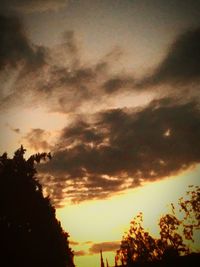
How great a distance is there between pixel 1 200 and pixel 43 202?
13.9 feet

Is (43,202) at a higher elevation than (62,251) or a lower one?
higher

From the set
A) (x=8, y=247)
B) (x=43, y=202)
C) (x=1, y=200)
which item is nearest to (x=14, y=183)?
(x=1, y=200)

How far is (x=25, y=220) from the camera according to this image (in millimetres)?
22797

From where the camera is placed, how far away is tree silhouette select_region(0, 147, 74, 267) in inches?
Answer: 808

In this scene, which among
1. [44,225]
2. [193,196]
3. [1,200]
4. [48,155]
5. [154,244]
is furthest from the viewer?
[154,244]

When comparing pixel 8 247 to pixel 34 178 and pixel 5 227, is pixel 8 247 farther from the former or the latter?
pixel 34 178

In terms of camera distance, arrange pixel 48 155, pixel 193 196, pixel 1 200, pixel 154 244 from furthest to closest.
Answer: pixel 154 244, pixel 193 196, pixel 48 155, pixel 1 200

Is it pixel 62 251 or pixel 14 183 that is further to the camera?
pixel 62 251

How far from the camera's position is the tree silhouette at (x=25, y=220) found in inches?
808

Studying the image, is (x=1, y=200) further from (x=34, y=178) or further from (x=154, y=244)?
(x=154, y=244)

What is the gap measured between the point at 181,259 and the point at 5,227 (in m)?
14.8

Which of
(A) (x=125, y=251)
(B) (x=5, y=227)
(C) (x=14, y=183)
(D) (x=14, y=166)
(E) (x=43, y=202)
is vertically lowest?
(A) (x=125, y=251)

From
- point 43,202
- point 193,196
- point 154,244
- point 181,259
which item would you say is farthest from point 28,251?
point 154,244

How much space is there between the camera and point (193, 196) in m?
55.3
